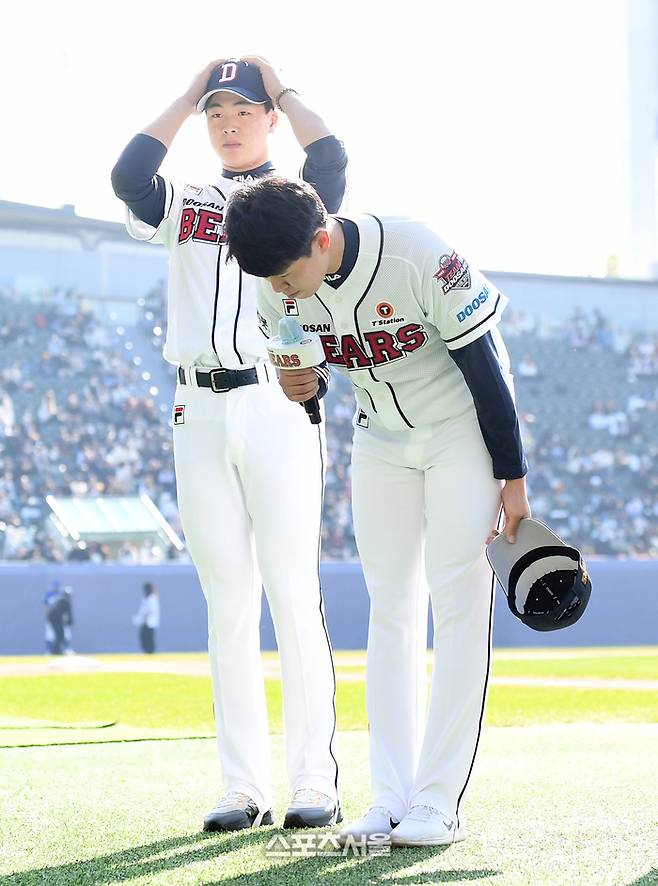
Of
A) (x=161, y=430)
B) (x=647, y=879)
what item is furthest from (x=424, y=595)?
Answer: (x=161, y=430)

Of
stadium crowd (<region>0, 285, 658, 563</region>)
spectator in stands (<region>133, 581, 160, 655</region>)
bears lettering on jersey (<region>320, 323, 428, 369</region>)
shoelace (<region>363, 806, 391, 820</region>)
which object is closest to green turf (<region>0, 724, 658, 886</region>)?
shoelace (<region>363, 806, 391, 820</region>)

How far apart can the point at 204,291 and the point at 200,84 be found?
2.27 feet

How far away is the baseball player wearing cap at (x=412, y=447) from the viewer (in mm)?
3057

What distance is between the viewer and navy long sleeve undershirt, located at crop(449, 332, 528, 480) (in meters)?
3.11

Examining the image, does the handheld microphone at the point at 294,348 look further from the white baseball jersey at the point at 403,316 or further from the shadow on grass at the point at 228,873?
the shadow on grass at the point at 228,873

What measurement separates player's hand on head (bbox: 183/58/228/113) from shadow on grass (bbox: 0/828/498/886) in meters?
2.32

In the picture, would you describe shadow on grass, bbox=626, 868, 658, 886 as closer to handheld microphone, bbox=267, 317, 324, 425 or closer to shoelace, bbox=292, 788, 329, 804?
shoelace, bbox=292, 788, 329, 804

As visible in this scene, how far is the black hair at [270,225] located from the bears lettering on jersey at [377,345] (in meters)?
0.37

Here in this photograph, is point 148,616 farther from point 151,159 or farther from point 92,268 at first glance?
point 151,159

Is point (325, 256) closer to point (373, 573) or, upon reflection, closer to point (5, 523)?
point (373, 573)

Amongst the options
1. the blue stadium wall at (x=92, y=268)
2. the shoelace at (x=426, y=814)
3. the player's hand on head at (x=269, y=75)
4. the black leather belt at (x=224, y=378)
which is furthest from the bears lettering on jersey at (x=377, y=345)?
the blue stadium wall at (x=92, y=268)

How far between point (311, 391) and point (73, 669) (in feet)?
44.1

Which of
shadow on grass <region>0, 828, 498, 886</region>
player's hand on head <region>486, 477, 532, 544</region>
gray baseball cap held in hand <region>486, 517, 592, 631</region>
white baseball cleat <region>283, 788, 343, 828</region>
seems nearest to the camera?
shadow on grass <region>0, 828, 498, 886</region>

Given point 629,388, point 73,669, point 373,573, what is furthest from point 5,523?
point 373,573
